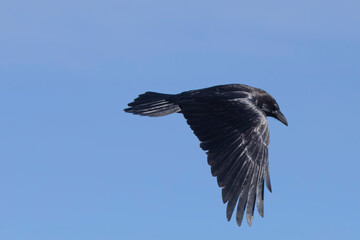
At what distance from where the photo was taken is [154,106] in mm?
16766

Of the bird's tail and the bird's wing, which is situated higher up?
the bird's tail

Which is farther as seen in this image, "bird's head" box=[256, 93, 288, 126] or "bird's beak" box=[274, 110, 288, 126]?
"bird's beak" box=[274, 110, 288, 126]

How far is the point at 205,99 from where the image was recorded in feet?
51.2

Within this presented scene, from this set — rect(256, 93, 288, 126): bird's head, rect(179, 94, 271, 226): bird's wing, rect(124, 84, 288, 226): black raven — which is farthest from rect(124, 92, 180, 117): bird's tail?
rect(256, 93, 288, 126): bird's head

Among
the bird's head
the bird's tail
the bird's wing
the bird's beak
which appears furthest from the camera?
the bird's beak

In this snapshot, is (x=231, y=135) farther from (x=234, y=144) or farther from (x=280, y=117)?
(x=280, y=117)

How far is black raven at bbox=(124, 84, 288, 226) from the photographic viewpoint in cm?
1369

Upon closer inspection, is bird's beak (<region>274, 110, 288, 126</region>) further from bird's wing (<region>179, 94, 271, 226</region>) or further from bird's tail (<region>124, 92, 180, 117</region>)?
bird's tail (<region>124, 92, 180, 117</region>)

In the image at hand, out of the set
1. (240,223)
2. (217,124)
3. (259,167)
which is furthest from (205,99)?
(240,223)

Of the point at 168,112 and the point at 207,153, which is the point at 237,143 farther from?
the point at 168,112

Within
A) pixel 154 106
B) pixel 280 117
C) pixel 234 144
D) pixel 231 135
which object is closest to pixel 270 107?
pixel 280 117

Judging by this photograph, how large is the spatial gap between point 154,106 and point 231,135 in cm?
287

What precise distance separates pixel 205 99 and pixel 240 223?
340cm

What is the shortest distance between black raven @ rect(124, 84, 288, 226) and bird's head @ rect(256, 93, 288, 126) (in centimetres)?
72
